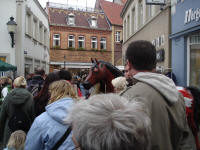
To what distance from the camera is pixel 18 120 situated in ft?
12.5

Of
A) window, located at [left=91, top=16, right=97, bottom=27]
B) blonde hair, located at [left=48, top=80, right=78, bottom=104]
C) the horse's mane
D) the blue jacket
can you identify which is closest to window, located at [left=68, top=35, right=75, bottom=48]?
window, located at [left=91, top=16, right=97, bottom=27]

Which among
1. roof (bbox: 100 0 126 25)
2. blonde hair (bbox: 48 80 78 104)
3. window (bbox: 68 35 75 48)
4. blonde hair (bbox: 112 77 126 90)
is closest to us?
blonde hair (bbox: 48 80 78 104)

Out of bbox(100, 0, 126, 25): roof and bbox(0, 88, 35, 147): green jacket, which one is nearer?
bbox(0, 88, 35, 147): green jacket

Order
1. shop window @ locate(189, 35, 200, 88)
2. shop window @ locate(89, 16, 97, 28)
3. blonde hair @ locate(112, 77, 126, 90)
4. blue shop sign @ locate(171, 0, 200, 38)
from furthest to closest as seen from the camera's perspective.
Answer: shop window @ locate(89, 16, 97, 28)
shop window @ locate(189, 35, 200, 88)
blue shop sign @ locate(171, 0, 200, 38)
blonde hair @ locate(112, 77, 126, 90)

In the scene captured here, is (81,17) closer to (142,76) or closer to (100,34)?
(100,34)

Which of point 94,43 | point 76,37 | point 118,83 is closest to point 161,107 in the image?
point 118,83

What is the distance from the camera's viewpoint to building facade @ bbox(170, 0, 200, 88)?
7272 mm

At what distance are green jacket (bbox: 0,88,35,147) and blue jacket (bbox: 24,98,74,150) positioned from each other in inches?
73.6

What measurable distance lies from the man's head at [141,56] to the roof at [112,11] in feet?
110

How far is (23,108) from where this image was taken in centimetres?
384

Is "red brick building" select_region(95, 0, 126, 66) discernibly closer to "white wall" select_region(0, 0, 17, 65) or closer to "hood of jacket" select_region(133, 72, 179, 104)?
"white wall" select_region(0, 0, 17, 65)

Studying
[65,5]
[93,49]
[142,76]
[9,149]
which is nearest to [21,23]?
[9,149]

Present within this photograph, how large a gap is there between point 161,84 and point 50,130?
3.54ft

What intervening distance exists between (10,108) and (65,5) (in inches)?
1325
